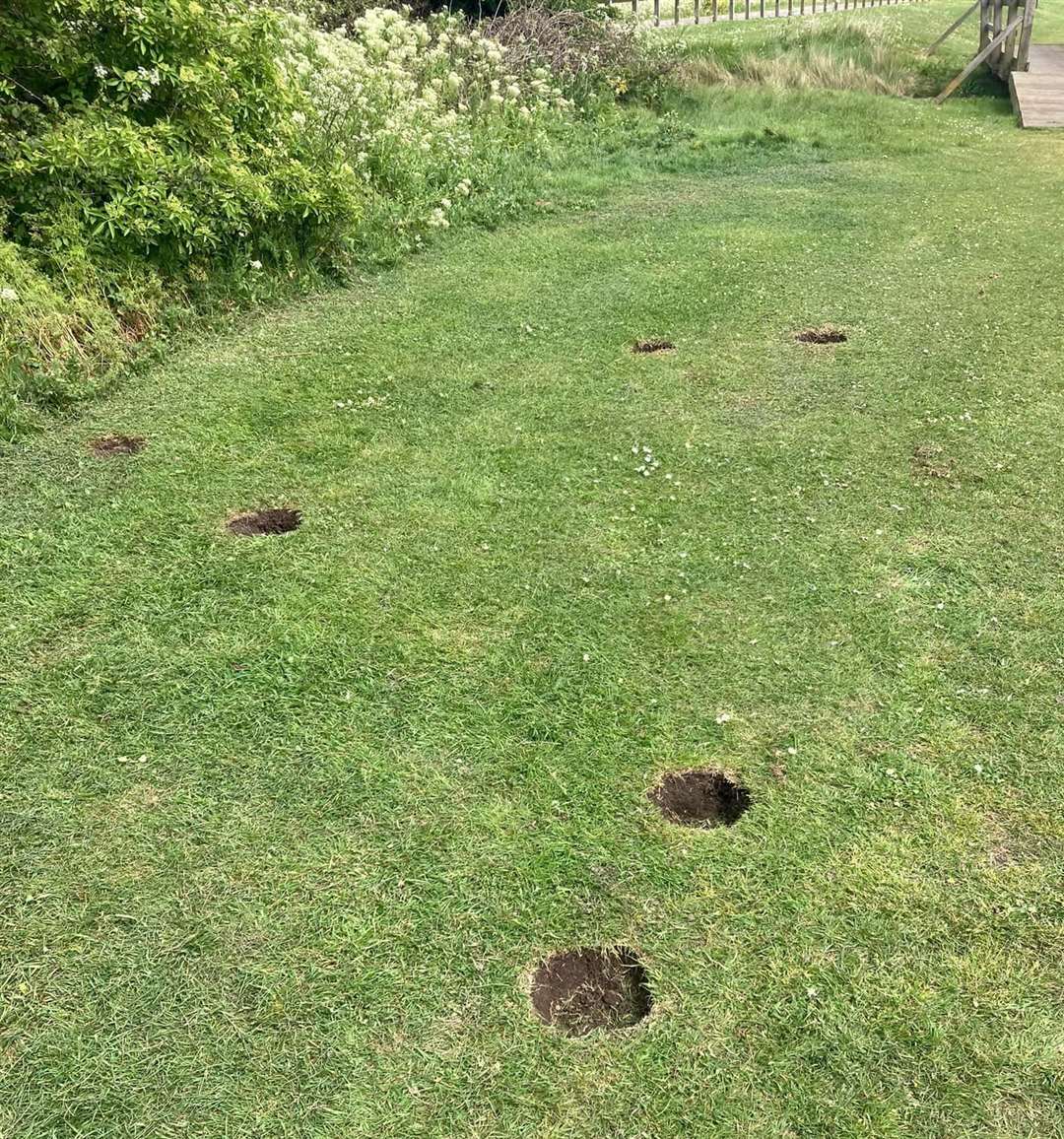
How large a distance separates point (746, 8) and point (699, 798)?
70.9 feet

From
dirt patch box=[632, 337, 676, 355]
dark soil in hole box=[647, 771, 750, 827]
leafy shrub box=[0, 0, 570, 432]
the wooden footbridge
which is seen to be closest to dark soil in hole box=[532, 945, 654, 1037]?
dark soil in hole box=[647, 771, 750, 827]

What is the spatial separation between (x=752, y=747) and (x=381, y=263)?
227 inches

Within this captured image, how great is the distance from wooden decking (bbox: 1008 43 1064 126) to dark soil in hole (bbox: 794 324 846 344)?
832 centimetres

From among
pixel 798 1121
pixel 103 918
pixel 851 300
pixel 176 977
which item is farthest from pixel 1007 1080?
pixel 851 300

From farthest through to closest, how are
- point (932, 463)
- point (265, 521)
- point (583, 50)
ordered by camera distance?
point (583, 50) → point (932, 463) → point (265, 521)

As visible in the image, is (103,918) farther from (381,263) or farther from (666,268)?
(666,268)

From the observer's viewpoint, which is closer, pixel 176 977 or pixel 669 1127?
pixel 669 1127

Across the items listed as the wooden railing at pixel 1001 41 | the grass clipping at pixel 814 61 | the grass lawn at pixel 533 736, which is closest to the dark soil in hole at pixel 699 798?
the grass lawn at pixel 533 736

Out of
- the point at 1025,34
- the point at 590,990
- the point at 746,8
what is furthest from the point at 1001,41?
the point at 590,990

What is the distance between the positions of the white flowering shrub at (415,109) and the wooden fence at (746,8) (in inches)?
277

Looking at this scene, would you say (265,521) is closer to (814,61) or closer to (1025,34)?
(814,61)

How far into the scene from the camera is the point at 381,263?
763 centimetres

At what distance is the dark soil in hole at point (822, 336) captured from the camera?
6.38 m

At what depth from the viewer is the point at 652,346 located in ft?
21.0
